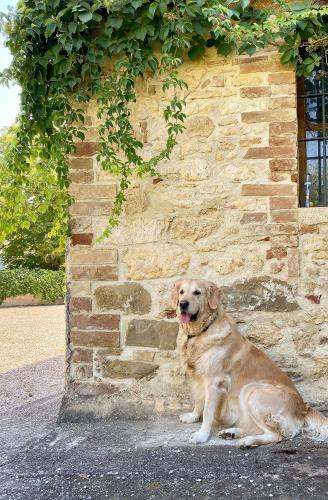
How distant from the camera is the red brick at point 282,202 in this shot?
408 cm

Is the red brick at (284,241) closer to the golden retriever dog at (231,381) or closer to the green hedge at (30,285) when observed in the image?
the golden retriever dog at (231,381)

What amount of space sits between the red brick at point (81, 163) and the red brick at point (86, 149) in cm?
5

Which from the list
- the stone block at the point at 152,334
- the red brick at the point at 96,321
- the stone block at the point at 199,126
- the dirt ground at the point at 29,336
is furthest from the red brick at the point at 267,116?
the dirt ground at the point at 29,336

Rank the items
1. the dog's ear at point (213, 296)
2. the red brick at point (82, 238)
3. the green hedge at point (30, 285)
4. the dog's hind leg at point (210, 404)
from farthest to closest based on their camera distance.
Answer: the green hedge at point (30, 285), the red brick at point (82, 238), the dog's ear at point (213, 296), the dog's hind leg at point (210, 404)

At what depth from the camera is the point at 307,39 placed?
4.11 m

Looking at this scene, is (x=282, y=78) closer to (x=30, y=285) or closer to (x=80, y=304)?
(x=80, y=304)

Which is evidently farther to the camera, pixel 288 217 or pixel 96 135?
pixel 96 135

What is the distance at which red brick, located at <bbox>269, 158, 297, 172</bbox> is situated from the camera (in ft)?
13.4

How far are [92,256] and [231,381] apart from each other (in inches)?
60.6

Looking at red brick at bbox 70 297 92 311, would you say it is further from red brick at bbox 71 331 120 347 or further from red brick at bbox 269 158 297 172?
red brick at bbox 269 158 297 172

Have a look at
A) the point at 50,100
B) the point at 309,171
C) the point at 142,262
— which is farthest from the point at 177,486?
Answer: the point at 50,100

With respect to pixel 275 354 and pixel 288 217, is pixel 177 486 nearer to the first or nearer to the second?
pixel 275 354

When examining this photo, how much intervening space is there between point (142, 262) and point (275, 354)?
1.27 meters

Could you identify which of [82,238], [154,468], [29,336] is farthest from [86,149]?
[29,336]
